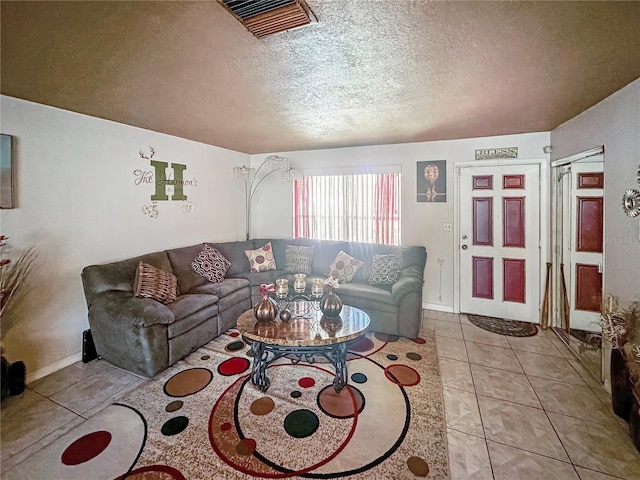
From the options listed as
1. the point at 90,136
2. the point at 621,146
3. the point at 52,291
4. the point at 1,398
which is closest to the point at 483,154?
the point at 621,146

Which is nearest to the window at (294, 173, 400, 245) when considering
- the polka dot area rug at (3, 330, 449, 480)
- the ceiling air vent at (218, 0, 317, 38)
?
the polka dot area rug at (3, 330, 449, 480)

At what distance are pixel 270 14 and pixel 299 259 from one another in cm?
336

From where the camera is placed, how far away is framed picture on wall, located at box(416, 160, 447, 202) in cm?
404

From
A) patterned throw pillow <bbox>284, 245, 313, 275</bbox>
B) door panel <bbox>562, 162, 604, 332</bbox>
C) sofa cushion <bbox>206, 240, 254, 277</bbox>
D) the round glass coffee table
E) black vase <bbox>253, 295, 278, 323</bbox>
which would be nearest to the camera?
the round glass coffee table

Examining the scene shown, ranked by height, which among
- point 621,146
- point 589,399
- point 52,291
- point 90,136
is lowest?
point 589,399

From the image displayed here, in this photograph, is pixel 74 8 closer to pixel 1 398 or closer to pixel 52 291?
pixel 52 291

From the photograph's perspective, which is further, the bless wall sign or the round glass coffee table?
the bless wall sign

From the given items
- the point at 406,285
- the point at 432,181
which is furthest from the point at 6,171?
the point at 432,181

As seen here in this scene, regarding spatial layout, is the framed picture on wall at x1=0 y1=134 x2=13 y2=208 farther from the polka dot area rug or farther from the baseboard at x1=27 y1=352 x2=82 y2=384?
the polka dot area rug

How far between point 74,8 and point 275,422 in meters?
2.47

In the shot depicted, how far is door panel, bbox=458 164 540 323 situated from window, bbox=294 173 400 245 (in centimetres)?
95

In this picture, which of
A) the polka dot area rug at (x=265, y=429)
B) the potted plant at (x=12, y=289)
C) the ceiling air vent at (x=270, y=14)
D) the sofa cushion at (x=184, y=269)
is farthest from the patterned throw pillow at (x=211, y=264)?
the ceiling air vent at (x=270, y=14)

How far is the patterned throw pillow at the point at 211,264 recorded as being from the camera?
3795 millimetres

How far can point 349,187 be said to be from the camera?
4.61 metres
